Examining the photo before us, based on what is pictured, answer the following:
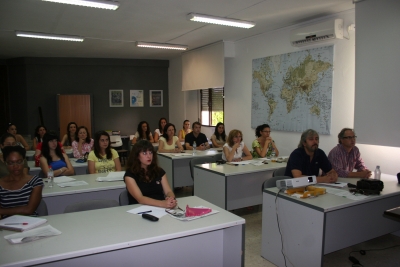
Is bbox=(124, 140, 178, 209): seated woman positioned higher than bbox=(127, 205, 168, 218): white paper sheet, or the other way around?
bbox=(124, 140, 178, 209): seated woman

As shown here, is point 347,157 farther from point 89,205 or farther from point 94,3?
point 94,3

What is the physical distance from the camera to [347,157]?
154 inches

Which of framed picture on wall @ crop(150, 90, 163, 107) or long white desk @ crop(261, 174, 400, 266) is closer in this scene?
long white desk @ crop(261, 174, 400, 266)

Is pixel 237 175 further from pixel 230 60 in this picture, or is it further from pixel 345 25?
pixel 230 60

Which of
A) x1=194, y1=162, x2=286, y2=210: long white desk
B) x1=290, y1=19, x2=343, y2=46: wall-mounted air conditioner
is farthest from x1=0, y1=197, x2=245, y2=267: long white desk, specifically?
x1=290, y1=19, x2=343, y2=46: wall-mounted air conditioner

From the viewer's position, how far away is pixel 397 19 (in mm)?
3803

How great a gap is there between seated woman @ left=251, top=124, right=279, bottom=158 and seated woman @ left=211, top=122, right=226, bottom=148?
159 cm

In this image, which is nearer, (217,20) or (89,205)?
(89,205)

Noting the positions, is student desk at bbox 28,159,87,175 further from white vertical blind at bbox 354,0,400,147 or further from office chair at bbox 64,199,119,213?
white vertical blind at bbox 354,0,400,147

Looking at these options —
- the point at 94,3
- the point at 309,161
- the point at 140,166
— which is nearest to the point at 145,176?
the point at 140,166

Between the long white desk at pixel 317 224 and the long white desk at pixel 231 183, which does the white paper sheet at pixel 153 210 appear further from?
the long white desk at pixel 231 183

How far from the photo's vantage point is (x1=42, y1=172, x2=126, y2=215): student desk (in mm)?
3176

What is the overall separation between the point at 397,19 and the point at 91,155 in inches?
172

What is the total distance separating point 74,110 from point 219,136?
15.3 feet
